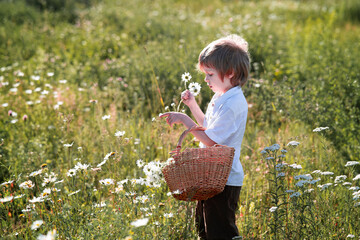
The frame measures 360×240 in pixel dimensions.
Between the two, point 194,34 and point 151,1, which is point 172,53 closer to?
point 194,34

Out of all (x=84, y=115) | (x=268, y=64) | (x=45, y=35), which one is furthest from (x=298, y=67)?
(x=45, y=35)

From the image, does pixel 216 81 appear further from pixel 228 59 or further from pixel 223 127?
pixel 223 127

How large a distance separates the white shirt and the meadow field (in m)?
0.29

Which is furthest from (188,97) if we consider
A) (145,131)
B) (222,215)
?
(145,131)

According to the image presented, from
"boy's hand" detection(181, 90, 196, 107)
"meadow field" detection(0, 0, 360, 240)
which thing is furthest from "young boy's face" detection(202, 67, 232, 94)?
"meadow field" detection(0, 0, 360, 240)

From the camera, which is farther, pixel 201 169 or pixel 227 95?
pixel 227 95

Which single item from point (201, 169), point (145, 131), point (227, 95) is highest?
point (227, 95)

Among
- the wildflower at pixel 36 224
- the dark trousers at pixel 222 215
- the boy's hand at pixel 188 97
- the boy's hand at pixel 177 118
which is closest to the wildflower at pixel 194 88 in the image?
the boy's hand at pixel 188 97

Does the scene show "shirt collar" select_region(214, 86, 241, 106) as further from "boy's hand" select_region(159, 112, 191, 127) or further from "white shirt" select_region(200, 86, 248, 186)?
"boy's hand" select_region(159, 112, 191, 127)

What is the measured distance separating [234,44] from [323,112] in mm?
2168

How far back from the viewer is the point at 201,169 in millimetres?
2271

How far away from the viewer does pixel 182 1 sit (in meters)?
12.6

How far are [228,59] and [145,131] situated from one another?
6.53 feet

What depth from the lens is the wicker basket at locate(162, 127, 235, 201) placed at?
2.25m
